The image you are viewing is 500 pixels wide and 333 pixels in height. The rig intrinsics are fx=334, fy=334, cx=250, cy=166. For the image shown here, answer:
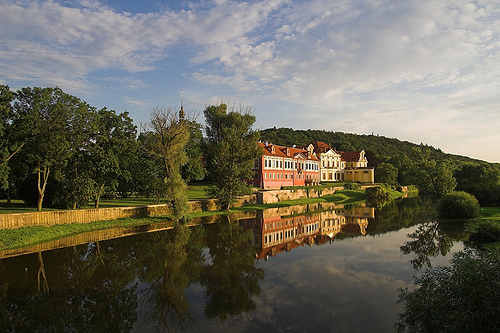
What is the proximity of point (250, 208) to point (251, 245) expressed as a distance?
699 inches

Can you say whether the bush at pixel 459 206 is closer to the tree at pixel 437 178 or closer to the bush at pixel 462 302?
the tree at pixel 437 178

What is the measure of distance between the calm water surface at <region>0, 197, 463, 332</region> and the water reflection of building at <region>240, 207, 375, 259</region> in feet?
0.73

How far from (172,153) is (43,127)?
950 cm

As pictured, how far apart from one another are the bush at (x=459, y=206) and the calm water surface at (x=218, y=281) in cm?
691

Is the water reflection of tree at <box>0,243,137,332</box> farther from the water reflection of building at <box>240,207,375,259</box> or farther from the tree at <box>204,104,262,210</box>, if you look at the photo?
the tree at <box>204,104,262,210</box>

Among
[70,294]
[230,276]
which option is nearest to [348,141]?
[230,276]

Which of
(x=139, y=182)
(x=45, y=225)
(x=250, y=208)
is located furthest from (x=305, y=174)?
(x=45, y=225)

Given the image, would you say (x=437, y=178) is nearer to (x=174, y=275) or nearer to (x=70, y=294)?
(x=174, y=275)

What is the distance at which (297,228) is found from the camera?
2783cm

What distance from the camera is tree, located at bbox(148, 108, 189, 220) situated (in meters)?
28.1

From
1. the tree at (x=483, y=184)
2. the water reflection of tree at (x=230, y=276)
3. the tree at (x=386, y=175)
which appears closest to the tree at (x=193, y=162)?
the water reflection of tree at (x=230, y=276)

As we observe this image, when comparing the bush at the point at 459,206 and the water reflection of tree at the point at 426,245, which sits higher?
the bush at the point at 459,206

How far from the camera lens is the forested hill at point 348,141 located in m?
114

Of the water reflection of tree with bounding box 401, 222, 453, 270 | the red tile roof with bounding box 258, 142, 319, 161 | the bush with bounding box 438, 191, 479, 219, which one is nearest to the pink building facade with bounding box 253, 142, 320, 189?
the red tile roof with bounding box 258, 142, 319, 161
